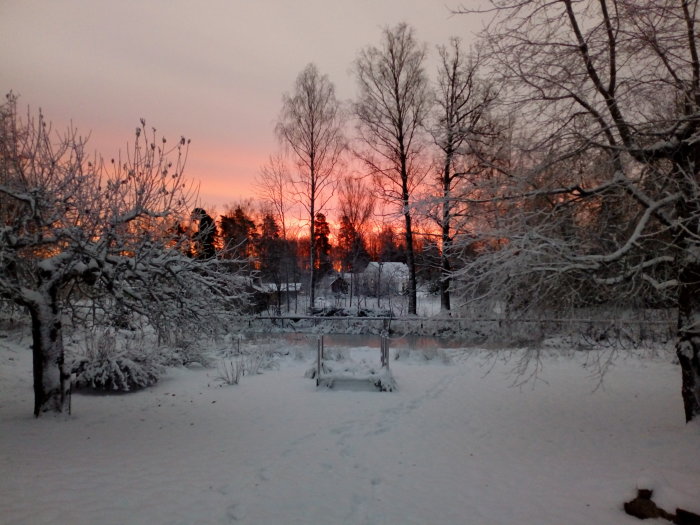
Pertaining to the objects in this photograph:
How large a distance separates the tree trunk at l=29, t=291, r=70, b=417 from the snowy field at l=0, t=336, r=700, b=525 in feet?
0.94

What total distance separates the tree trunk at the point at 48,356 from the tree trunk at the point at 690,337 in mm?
8541

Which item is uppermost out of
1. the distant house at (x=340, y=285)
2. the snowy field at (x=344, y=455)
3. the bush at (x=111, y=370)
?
the distant house at (x=340, y=285)

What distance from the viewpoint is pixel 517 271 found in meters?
5.82

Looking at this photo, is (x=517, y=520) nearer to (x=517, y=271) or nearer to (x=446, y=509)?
(x=446, y=509)

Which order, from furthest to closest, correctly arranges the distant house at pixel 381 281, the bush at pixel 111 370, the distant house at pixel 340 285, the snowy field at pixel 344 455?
the distant house at pixel 340 285
the distant house at pixel 381 281
the bush at pixel 111 370
the snowy field at pixel 344 455

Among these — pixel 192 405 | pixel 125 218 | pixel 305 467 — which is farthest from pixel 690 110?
pixel 192 405

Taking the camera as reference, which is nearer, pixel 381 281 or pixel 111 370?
pixel 111 370

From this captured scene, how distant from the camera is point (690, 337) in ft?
19.7

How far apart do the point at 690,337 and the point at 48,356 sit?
893 centimetres

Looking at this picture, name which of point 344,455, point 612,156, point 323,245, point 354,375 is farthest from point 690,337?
point 323,245

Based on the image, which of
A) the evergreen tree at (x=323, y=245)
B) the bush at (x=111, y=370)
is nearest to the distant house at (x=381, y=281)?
the evergreen tree at (x=323, y=245)

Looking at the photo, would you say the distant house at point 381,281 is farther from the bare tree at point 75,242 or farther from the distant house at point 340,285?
the bare tree at point 75,242

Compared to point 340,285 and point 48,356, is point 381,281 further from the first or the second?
point 48,356

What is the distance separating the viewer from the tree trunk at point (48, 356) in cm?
658
